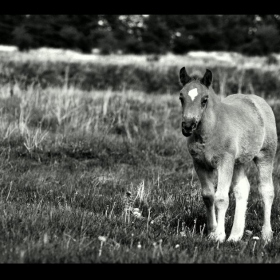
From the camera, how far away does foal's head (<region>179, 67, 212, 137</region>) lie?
14.5 feet

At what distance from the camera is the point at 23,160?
8.05 metres

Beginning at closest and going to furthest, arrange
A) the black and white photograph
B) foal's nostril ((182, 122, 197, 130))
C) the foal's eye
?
the black and white photograph → foal's nostril ((182, 122, 197, 130)) → the foal's eye

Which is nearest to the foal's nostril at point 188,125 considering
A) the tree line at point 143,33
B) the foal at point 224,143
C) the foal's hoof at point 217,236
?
the foal at point 224,143

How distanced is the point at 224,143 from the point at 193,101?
0.67 m

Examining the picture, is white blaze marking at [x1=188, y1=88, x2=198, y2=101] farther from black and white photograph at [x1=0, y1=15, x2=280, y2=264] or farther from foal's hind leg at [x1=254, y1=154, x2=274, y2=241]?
foal's hind leg at [x1=254, y1=154, x2=274, y2=241]

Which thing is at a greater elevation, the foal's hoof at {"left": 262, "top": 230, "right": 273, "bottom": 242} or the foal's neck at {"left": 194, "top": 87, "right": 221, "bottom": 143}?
the foal's neck at {"left": 194, "top": 87, "right": 221, "bottom": 143}

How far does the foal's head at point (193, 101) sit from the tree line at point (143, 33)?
102 ft

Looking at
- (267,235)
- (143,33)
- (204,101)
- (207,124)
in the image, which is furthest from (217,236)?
(143,33)

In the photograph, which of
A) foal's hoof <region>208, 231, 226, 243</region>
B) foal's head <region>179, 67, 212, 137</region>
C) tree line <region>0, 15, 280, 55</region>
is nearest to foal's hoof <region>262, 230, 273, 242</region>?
foal's hoof <region>208, 231, 226, 243</region>

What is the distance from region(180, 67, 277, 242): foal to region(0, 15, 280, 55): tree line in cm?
3035

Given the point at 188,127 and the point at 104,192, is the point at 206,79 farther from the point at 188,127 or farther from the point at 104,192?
the point at 104,192

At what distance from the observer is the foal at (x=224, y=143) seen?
15.6ft

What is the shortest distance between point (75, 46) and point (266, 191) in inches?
1275
